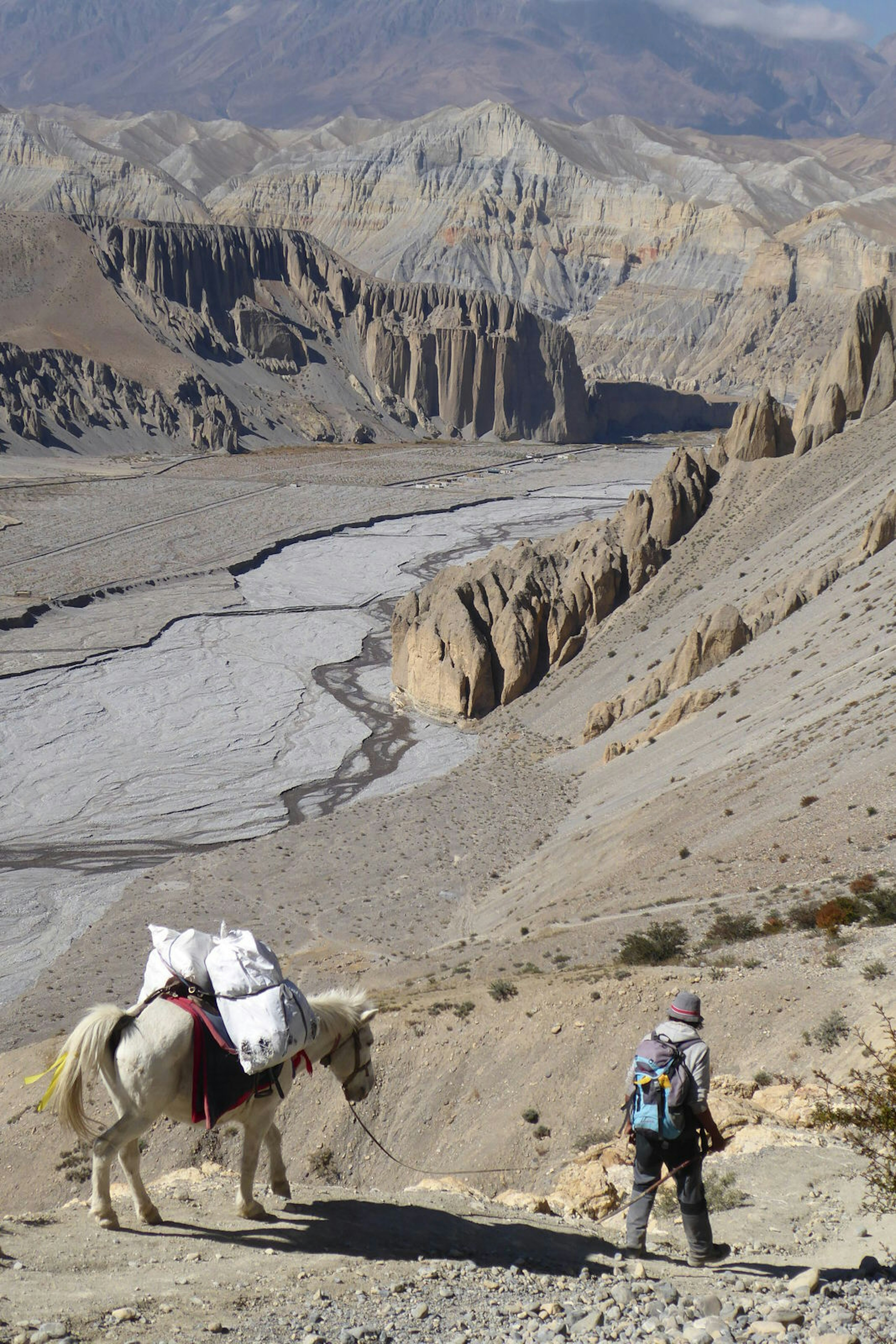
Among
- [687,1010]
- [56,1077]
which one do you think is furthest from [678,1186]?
[56,1077]

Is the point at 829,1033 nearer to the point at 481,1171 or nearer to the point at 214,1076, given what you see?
the point at 481,1171

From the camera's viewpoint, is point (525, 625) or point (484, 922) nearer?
point (484, 922)

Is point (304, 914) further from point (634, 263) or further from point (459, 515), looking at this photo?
point (634, 263)

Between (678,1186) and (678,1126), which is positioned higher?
(678,1126)

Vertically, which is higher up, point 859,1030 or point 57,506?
point 859,1030

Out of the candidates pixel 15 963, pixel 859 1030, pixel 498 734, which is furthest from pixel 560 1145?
pixel 498 734

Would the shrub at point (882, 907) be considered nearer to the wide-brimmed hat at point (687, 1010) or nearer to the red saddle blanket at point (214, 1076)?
the wide-brimmed hat at point (687, 1010)

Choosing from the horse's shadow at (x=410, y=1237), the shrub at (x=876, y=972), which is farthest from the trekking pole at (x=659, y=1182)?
the shrub at (x=876, y=972)
